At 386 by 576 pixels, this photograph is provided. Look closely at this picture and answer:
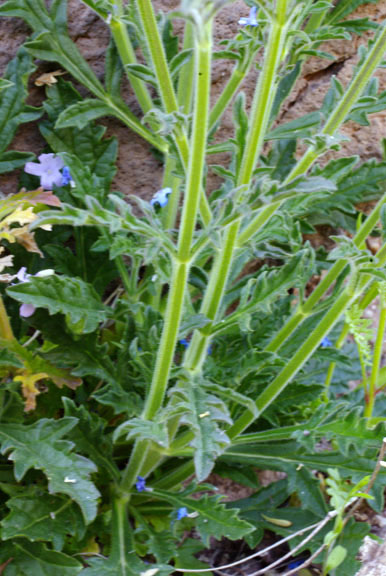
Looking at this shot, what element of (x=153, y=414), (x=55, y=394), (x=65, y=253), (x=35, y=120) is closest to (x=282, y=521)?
(x=153, y=414)

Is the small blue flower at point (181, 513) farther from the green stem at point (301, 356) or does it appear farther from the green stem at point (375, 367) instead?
the green stem at point (375, 367)

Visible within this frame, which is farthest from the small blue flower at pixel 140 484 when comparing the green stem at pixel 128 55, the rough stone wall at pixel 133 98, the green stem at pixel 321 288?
the green stem at pixel 128 55

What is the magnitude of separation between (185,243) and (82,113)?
2.50 feet

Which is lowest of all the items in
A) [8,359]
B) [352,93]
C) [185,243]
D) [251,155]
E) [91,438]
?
[91,438]

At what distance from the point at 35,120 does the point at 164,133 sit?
0.94 meters

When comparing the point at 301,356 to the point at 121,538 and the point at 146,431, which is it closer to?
the point at 146,431

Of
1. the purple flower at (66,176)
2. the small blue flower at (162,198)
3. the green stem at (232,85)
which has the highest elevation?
the green stem at (232,85)

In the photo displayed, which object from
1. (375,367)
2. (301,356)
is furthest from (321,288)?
(375,367)

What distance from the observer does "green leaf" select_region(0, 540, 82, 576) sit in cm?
149

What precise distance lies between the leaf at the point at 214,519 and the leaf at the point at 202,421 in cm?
26

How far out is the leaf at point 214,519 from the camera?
4.94 ft

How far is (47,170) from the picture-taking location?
1872mm

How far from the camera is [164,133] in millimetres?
1176

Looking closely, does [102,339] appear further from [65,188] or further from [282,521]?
[282,521]
